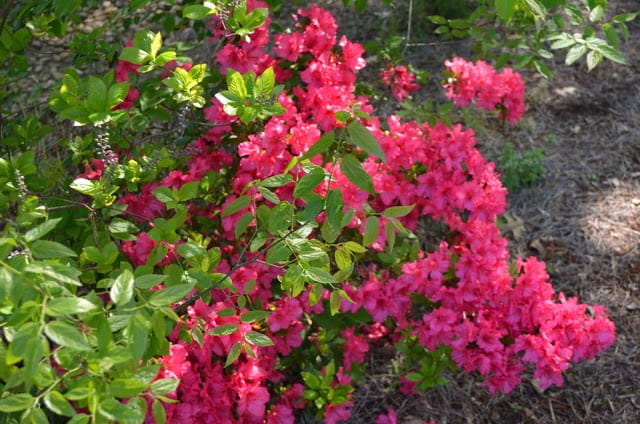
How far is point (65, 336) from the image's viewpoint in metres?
0.91

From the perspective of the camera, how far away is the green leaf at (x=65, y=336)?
35.5 inches

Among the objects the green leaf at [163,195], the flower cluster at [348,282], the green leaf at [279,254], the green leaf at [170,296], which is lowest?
the flower cluster at [348,282]

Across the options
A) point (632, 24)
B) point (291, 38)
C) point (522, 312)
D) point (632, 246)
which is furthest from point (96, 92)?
point (632, 24)

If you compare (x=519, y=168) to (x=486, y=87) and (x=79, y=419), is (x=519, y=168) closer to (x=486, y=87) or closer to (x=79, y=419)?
(x=486, y=87)

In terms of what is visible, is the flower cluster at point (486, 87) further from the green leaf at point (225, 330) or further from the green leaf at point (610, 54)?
the green leaf at point (225, 330)

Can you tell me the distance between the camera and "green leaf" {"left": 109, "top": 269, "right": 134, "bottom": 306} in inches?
40.1

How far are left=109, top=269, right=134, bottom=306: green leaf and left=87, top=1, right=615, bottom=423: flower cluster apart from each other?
737 millimetres

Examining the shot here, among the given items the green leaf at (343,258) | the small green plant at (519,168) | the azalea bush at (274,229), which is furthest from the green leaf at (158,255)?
the small green plant at (519,168)

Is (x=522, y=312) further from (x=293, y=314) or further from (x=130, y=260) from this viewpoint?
(x=130, y=260)

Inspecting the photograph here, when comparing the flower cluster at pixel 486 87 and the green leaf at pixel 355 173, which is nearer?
the green leaf at pixel 355 173

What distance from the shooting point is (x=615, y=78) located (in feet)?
12.6

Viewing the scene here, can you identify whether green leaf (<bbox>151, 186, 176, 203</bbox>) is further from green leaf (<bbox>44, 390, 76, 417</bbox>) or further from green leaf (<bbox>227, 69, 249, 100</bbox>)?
green leaf (<bbox>44, 390, 76, 417</bbox>)

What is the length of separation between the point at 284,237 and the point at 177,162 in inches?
32.9

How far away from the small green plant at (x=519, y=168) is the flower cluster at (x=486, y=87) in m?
0.73
